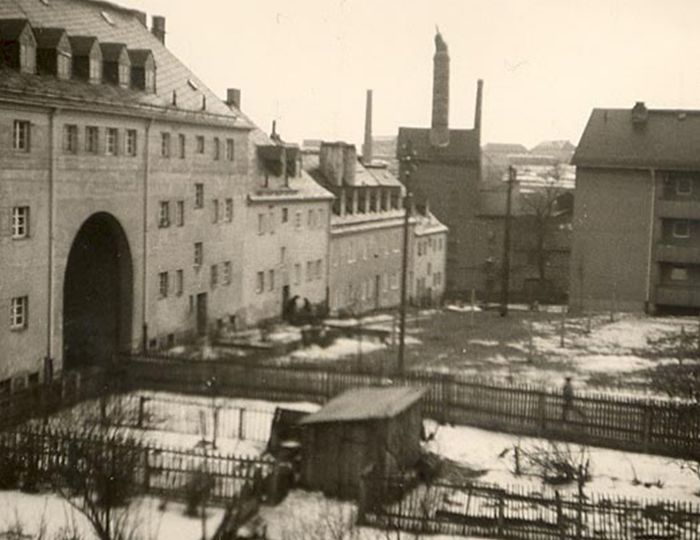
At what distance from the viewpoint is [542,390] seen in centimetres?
2848

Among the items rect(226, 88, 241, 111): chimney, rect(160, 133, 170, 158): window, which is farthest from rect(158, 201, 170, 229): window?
rect(226, 88, 241, 111): chimney

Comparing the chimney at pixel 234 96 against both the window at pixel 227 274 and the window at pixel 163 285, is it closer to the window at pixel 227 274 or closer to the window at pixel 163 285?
the window at pixel 227 274

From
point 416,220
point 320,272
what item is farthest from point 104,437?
point 416,220

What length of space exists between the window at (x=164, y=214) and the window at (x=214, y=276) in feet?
15.4

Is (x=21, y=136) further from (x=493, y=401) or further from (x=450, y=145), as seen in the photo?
(x=450, y=145)

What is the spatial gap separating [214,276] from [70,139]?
12.8 metres

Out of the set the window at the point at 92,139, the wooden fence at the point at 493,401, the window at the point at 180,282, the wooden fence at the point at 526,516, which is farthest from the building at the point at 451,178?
the wooden fence at the point at 526,516

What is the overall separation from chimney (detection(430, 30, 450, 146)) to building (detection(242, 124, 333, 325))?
25.2 m

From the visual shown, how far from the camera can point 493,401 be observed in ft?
95.0

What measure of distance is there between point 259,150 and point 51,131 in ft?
63.0

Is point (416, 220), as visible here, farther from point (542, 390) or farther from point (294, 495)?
point (294, 495)

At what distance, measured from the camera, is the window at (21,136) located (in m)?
30.5

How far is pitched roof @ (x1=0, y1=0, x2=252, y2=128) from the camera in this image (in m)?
35.0

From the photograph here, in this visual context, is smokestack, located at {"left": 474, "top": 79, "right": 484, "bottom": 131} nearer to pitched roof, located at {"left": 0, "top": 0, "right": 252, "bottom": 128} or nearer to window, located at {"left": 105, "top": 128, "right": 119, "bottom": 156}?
pitched roof, located at {"left": 0, "top": 0, "right": 252, "bottom": 128}
